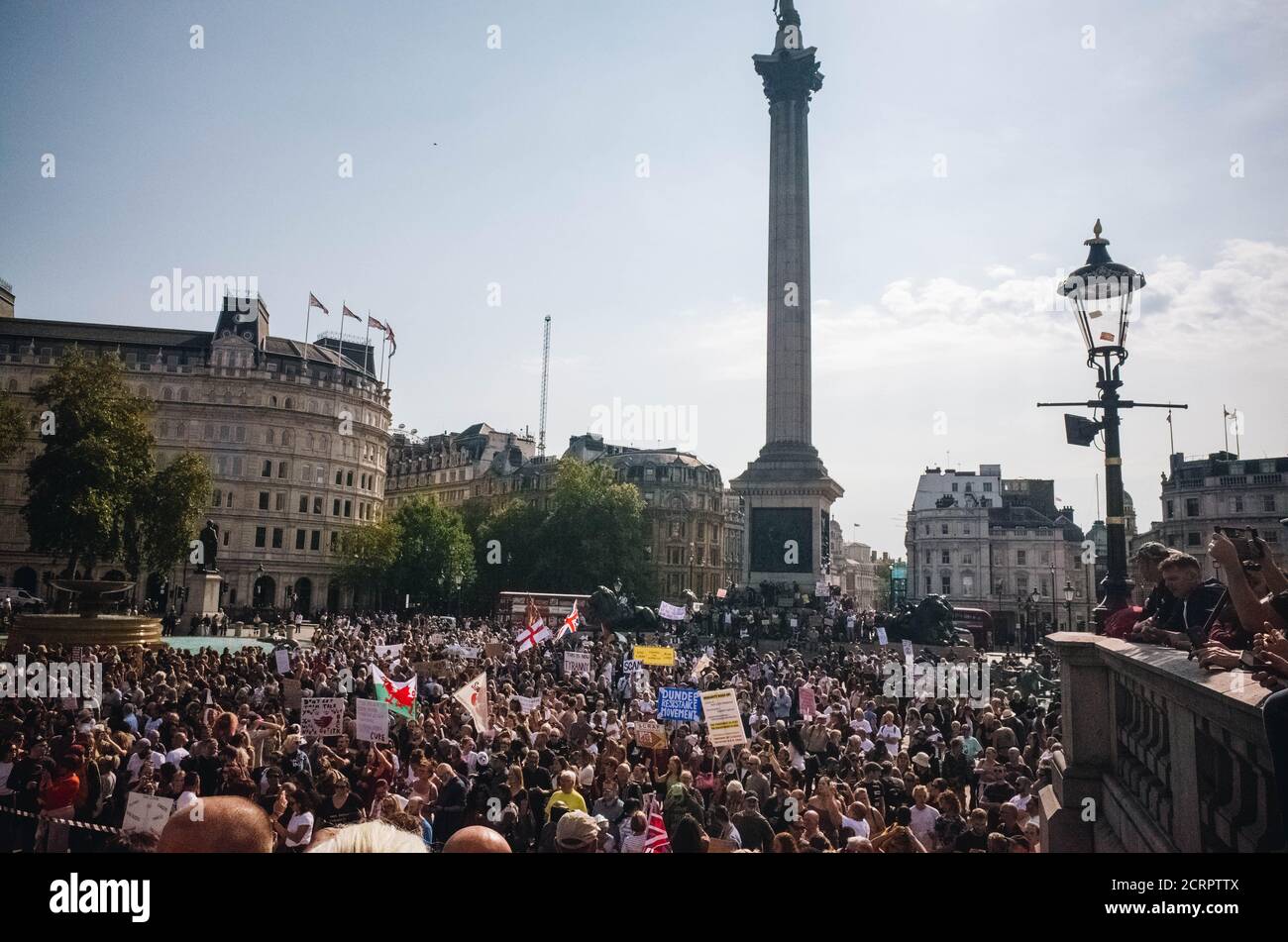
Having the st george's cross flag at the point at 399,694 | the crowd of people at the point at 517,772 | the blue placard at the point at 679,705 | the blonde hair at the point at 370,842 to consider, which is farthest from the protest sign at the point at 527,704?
the blonde hair at the point at 370,842

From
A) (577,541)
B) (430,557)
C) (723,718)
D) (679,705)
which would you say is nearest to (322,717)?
(679,705)

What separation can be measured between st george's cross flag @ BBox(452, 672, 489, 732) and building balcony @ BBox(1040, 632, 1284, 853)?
937 centimetres

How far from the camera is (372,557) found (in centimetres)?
7625

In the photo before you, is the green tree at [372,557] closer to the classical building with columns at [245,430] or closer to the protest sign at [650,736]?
the classical building with columns at [245,430]

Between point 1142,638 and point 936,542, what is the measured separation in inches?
4234

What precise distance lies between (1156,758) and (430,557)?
7537 centimetres

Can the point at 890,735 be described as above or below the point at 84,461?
below

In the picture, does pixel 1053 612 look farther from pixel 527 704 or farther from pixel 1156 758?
pixel 1156 758

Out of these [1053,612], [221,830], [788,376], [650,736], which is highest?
[788,376]

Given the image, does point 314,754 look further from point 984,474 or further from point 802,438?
point 984,474

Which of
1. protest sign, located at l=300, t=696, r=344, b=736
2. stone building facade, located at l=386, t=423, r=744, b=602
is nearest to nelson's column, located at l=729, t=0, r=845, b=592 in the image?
protest sign, located at l=300, t=696, r=344, b=736

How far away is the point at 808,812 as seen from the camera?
905 cm
